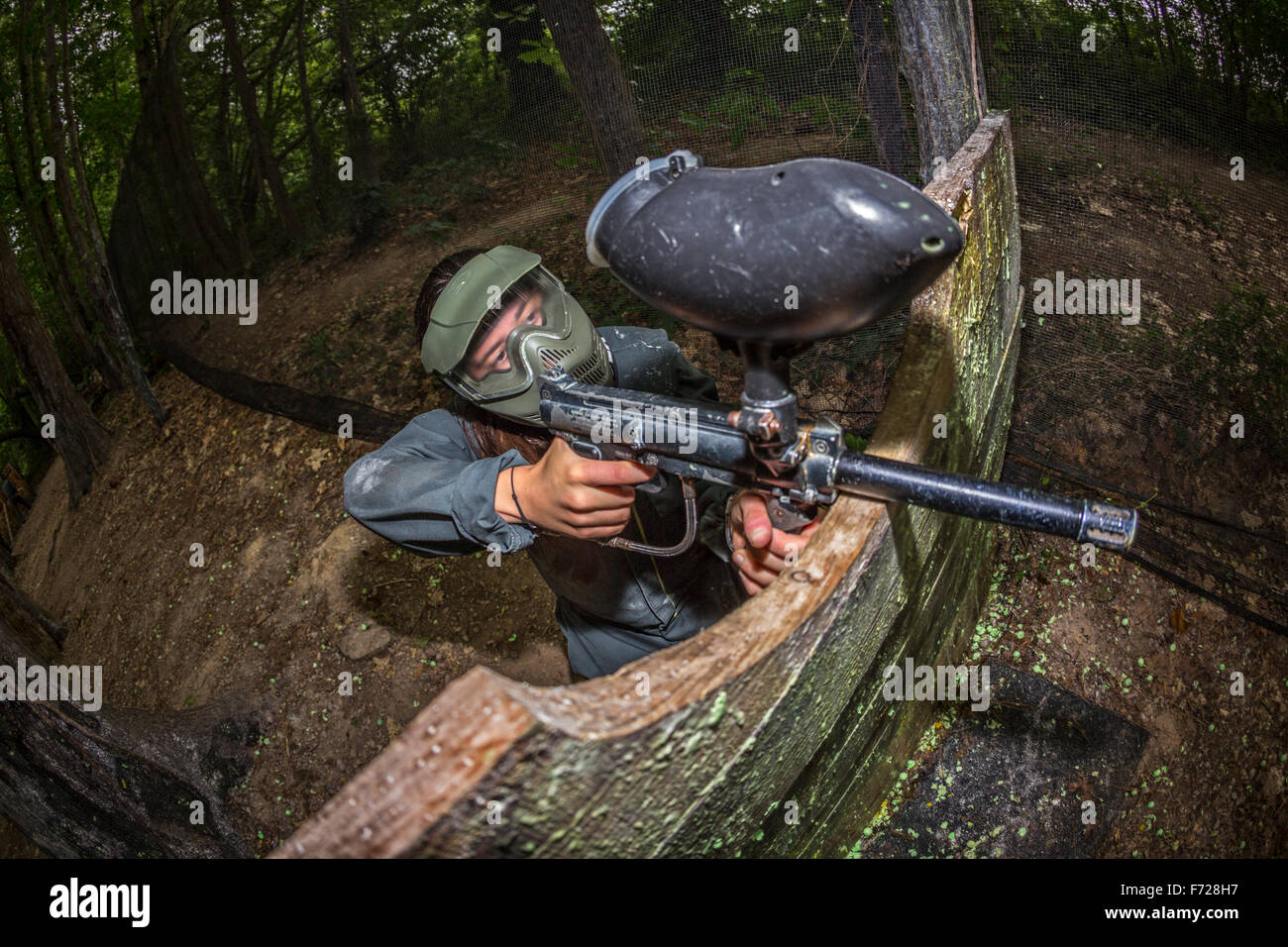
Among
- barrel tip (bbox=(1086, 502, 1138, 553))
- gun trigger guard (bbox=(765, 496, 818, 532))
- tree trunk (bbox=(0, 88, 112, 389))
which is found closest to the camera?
barrel tip (bbox=(1086, 502, 1138, 553))

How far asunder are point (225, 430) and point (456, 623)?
311cm

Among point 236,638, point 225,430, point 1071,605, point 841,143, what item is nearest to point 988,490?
point 1071,605

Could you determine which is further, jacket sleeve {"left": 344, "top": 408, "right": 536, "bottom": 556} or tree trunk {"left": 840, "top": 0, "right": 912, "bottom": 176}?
tree trunk {"left": 840, "top": 0, "right": 912, "bottom": 176}

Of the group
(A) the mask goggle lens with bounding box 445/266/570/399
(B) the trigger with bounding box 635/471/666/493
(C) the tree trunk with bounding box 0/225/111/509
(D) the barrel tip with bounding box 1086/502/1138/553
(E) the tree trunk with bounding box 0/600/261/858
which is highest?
(A) the mask goggle lens with bounding box 445/266/570/399

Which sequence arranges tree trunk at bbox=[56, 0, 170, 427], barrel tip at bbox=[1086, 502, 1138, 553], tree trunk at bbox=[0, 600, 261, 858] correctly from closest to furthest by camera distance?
1. barrel tip at bbox=[1086, 502, 1138, 553]
2. tree trunk at bbox=[0, 600, 261, 858]
3. tree trunk at bbox=[56, 0, 170, 427]

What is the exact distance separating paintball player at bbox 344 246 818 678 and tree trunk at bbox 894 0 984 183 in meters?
1.65

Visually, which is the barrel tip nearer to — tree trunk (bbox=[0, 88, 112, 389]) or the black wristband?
the black wristband

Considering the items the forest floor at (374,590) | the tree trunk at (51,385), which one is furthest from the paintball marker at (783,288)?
the tree trunk at (51,385)

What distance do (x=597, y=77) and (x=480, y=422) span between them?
3.40 m

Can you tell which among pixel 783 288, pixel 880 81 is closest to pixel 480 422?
pixel 783 288

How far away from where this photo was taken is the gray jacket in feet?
7.01

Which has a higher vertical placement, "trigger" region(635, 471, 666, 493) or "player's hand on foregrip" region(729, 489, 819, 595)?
"trigger" region(635, 471, 666, 493)

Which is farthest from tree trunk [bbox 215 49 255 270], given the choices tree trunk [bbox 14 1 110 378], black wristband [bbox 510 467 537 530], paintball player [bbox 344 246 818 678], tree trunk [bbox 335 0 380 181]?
black wristband [bbox 510 467 537 530]

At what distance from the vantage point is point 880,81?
13.3 feet
